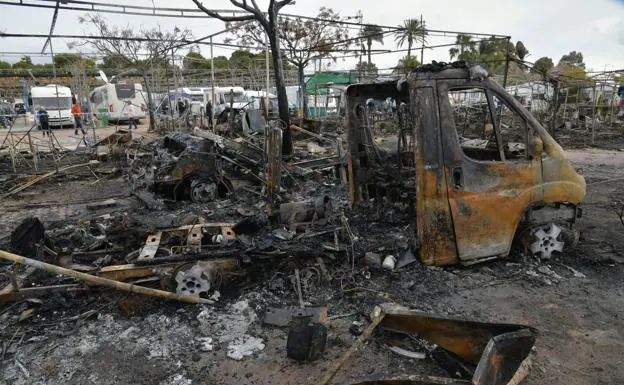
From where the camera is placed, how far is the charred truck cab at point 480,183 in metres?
4.39

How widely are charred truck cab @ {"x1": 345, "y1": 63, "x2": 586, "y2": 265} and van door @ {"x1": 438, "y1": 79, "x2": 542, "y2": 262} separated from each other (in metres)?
0.01

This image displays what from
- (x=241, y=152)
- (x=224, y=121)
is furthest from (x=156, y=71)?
(x=241, y=152)

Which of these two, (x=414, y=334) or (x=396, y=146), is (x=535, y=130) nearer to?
(x=396, y=146)

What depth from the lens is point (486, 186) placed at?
4543 millimetres

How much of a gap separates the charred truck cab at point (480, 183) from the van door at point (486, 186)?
10 mm

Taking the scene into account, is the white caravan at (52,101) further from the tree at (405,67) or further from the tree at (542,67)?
the tree at (542,67)

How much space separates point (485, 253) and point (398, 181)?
1408mm

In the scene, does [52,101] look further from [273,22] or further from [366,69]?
[273,22]

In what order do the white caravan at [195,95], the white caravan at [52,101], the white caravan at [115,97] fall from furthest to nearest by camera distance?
the white caravan at [115,97]
the white caravan at [195,95]
the white caravan at [52,101]

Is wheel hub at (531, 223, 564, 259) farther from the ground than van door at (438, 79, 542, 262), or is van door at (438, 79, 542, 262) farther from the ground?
van door at (438, 79, 542, 262)

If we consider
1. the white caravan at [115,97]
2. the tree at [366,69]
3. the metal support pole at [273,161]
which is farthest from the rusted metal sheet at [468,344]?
the white caravan at [115,97]

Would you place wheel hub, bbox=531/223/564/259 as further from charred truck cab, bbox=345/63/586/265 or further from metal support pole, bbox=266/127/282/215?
metal support pole, bbox=266/127/282/215

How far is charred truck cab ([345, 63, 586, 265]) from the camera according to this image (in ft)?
14.4

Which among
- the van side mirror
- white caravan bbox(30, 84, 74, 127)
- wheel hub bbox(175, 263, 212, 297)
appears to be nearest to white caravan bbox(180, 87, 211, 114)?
white caravan bbox(30, 84, 74, 127)
